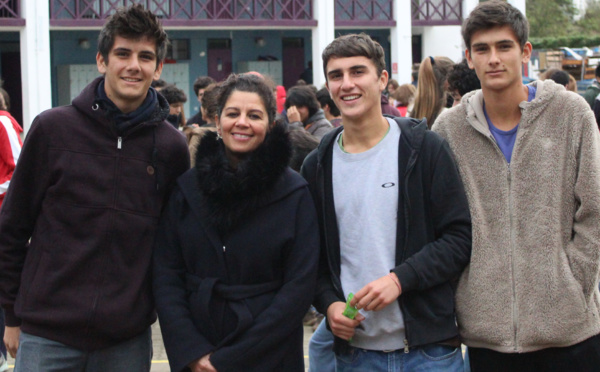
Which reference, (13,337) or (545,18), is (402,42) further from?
(13,337)

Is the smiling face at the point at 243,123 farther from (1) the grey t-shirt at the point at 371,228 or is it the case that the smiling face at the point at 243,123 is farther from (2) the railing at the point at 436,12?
(2) the railing at the point at 436,12

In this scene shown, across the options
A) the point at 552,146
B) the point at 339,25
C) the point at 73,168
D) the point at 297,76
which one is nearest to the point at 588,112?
the point at 552,146

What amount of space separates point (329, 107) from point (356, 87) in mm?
5031

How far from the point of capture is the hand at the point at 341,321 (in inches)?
117

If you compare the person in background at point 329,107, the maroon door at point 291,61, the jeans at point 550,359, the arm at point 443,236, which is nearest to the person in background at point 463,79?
the arm at point 443,236

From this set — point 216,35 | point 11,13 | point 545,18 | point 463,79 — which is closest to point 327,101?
point 463,79

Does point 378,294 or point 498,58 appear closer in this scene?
point 378,294

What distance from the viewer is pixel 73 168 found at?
3.24 metres

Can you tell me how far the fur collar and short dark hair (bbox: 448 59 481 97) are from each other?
1915mm

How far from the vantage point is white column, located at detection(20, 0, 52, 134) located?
19.9 m

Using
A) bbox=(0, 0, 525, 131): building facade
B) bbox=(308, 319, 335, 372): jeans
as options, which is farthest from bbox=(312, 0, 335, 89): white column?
bbox=(308, 319, 335, 372): jeans

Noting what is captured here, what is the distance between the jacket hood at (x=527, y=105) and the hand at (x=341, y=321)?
3.09ft

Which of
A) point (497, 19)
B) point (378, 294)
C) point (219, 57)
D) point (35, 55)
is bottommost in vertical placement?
point (378, 294)

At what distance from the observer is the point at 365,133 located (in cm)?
316
